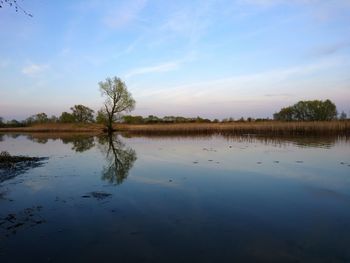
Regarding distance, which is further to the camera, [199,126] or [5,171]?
[199,126]

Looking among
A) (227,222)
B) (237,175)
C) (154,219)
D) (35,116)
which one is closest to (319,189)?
→ (237,175)

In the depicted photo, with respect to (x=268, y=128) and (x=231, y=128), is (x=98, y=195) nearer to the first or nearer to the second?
(x=268, y=128)

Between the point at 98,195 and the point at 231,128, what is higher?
the point at 231,128

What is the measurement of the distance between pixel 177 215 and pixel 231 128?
3374 centimetres

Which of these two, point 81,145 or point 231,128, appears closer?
point 81,145

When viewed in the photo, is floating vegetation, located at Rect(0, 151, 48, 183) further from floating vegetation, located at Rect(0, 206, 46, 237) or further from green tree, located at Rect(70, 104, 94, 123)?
green tree, located at Rect(70, 104, 94, 123)

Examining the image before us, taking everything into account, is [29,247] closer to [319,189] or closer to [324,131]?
[319,189]

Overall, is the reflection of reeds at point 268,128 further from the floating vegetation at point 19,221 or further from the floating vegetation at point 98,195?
the floating vegetation at point 19,221

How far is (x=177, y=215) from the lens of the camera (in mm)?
6527

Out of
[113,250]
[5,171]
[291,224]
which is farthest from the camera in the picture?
[5,171]

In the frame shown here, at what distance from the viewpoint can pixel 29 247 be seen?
497 centimetres

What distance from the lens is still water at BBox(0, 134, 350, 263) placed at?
4781 mm

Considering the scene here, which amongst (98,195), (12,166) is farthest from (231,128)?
(98,195)

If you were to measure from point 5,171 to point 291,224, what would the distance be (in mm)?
9782
